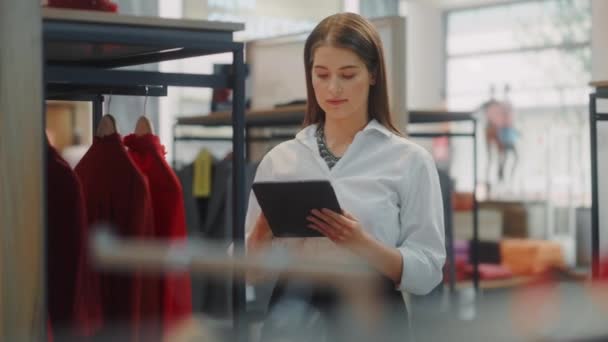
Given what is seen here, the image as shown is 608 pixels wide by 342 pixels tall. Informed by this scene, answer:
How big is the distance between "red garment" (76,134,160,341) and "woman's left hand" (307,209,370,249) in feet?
1.05

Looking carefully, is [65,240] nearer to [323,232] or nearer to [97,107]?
[323,232]

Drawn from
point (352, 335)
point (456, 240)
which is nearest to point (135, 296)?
point (352, 335)

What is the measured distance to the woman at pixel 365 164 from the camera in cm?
138

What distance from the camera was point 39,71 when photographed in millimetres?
578

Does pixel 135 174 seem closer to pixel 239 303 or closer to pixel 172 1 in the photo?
pixel 239 303

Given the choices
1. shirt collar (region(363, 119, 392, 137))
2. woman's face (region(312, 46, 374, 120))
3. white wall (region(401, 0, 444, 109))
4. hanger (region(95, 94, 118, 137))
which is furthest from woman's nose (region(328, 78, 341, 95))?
white wall (region(401, 0, 444, 109))

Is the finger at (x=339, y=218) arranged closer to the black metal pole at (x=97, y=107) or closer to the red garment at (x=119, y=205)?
the red garment at (x=119, y=205)

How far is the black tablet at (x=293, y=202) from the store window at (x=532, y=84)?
6.94 meters

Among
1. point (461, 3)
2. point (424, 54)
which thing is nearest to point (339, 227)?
point (424, 54)

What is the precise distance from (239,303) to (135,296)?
22 cm

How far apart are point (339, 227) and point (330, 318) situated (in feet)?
3.14

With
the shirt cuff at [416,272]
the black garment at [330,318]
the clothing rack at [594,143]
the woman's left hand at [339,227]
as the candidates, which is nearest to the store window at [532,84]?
the clothing rack at [594,143]

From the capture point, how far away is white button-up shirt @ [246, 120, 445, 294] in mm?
1415

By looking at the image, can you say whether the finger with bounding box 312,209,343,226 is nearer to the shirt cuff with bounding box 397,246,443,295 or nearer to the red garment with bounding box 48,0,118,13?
the shirt cuff with bounding box 397,246,443,295
